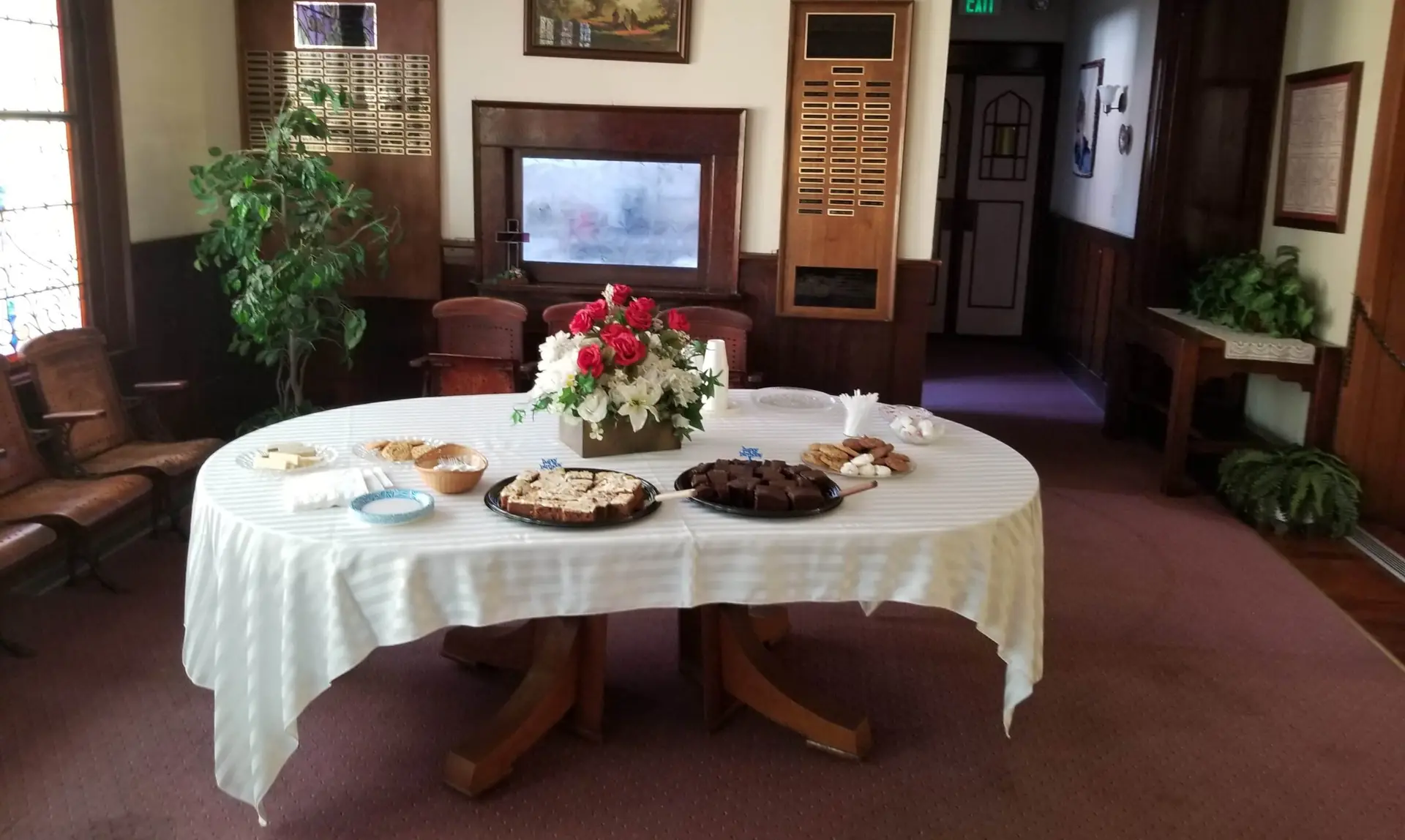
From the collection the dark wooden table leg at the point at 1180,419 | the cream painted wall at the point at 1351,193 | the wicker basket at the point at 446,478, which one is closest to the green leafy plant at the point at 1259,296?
the cream painted wall at the point at 1351,193

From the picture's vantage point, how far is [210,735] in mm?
2867

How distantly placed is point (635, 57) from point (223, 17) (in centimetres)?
186

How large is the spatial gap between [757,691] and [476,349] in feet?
8.63

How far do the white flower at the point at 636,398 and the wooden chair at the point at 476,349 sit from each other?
7.01ft

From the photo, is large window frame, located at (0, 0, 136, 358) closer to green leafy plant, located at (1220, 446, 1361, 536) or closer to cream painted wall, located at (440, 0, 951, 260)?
cream painted wall, located at (440, 0, 951, 260)

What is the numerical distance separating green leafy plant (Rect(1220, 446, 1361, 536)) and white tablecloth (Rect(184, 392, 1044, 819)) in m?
2.42

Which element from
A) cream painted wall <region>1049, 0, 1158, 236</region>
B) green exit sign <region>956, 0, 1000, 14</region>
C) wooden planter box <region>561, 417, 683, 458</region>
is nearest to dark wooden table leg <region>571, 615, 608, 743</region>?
wooden planter box <region>561, 417, 683, 458</region>

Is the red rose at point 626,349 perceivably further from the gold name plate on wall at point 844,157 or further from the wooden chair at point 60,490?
the gold name plate on wall at point 844,157

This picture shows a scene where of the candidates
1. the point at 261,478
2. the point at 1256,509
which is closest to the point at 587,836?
the point at 261,478

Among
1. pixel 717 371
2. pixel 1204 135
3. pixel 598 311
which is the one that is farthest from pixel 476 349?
A: pixel 1204 135

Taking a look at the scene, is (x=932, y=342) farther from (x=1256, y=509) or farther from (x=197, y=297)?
(x=197, y=297)

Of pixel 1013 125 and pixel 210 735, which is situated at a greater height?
pixel 1013 125

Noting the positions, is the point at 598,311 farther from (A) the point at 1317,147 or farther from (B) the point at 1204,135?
(B) the point at 1204,135

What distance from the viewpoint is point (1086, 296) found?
7426 millimetres
